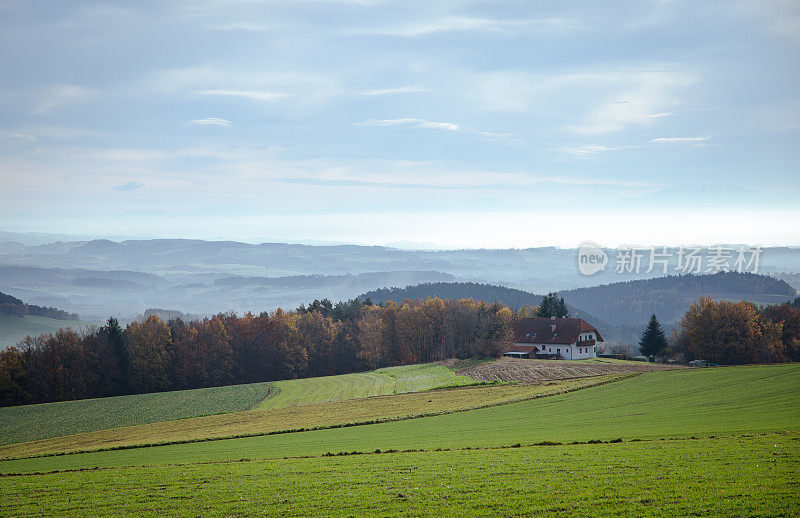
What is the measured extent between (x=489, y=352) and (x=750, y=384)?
51751 millimetres

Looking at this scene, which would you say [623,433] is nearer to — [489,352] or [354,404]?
[354,404]

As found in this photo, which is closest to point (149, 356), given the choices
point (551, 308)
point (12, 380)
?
point (12, 380)

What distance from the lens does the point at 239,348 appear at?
332 ft

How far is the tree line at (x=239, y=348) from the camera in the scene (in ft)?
261

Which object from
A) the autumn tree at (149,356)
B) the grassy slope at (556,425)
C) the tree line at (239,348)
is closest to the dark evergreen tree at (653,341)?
the tree line at (239,348)

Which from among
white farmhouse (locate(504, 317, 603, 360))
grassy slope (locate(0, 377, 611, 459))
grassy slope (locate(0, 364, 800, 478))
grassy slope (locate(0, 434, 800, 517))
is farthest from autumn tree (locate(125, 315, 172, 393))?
grassy slope (locate(0, 434, 800, 517))

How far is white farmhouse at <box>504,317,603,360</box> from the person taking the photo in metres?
97.6

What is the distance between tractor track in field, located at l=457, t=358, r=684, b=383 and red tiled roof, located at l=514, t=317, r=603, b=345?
1556 centimetres

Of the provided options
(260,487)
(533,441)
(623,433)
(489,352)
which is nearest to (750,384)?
(623,433)

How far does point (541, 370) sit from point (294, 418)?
3906 cm

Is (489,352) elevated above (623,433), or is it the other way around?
(623,433)

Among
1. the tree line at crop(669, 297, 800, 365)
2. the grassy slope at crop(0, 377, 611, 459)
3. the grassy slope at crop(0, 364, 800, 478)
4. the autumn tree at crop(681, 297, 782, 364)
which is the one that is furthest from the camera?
the tree line at crop(669, 297, 800, 365)

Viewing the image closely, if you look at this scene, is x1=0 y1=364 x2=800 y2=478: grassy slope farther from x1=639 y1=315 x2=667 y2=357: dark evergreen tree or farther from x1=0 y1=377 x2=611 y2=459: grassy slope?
x1=639 y1=315 x2=667 y2=357: dark evergreen tree

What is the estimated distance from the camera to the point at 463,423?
37.6 meters
